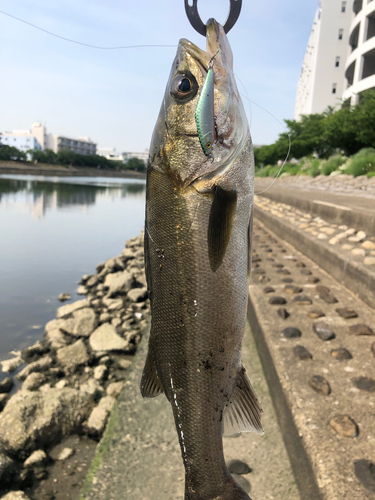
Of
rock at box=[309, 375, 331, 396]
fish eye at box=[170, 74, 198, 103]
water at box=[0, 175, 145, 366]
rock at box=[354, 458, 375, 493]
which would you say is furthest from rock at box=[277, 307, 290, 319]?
water at box=[0, 175, 145, 366]

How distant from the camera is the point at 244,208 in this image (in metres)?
1.42

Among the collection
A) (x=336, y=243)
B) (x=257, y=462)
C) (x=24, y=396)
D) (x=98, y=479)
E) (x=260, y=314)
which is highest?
(x=336, y=243)

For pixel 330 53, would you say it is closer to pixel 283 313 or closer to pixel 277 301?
pixel 277 301

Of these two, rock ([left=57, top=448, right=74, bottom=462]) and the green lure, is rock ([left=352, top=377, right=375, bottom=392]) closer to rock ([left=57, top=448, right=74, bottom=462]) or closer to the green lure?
the green lure

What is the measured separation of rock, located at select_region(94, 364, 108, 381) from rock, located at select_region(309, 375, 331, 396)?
118 inches

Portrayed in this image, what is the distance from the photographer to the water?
761 centimetres

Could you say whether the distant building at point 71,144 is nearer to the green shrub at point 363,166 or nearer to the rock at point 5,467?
the green shrub at point 363,166

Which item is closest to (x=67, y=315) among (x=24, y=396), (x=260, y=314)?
(x=24, y=396)

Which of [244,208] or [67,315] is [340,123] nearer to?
[67,315]

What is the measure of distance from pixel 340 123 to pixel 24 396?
28.4m

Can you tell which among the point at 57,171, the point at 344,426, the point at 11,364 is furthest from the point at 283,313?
the point at 57,171

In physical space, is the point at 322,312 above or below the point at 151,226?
below

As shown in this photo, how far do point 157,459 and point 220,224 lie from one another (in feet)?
6.92

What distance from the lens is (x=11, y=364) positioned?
549 cm
